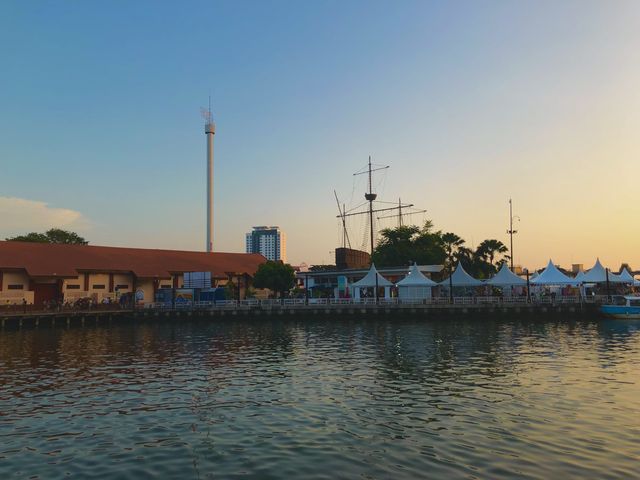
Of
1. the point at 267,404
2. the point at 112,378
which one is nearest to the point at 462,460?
the point at 267,404

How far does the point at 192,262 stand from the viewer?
76.8 meters

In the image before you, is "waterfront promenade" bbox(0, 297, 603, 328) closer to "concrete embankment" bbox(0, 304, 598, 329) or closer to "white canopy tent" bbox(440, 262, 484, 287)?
"concrete embankment" bbox(0, 304, 598, 329)

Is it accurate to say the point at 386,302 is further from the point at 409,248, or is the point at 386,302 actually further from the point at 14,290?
the point at 14,290

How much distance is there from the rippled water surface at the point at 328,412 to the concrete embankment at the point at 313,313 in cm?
1923

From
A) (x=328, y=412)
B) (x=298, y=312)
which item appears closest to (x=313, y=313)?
(x=298, y=312)

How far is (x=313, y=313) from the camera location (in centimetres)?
5706

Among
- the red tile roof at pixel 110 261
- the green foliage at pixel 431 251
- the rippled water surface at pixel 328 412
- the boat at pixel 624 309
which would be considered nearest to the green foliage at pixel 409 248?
the green foliage at pixel 431 251

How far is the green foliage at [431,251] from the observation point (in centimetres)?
7300

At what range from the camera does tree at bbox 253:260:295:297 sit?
6719 centimetres

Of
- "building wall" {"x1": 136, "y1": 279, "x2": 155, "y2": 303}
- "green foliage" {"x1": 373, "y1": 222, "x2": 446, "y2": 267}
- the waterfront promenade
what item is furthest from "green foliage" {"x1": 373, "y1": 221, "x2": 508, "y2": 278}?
"building wall" {"x1": 136, "y1": 279, "x2": 155, "y2": 303}

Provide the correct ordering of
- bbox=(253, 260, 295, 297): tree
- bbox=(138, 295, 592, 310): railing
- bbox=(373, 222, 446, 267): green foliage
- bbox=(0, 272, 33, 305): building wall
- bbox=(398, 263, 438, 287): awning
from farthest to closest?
1. bbox=(373, 222, 446, 267): green foliage
2. bbox=(253, 260, 295, 297): tree
3. bbox=(398, 263, 438, 287): awning
4. bbox=(0, 272, 33, 305): building wall
5. bbox=(138, 295, 592, 310): railing

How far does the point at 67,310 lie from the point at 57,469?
4837cm

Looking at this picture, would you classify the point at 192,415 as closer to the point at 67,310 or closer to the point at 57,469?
the point at 57,469

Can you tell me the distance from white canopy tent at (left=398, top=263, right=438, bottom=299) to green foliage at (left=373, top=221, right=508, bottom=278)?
16616 mm
